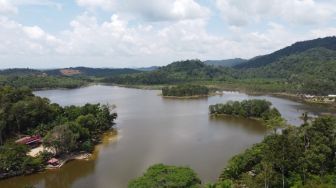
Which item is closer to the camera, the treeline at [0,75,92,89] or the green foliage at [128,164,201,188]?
the green foliage at [128,164,201,188]

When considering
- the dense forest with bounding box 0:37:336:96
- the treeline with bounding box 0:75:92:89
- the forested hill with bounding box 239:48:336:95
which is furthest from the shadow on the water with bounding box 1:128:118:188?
the treeline with bounding box 0:75:92:89

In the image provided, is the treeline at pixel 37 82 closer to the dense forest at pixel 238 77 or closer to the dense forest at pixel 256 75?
the dense forest at pixel 238 77

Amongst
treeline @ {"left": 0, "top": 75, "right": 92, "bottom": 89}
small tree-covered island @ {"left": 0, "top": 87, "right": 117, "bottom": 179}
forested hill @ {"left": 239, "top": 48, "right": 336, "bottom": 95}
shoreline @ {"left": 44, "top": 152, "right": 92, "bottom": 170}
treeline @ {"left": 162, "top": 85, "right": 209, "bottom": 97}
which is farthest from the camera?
treeline @ {"left": 0, "top": 75, "right": 92, "bottom": 89}

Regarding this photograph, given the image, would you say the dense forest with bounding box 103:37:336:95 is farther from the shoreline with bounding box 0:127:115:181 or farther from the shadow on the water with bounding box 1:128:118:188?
the shadow on the water with bounding box 1:128:118:188

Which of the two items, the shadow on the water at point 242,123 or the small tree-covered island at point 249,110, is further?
the small tree-covered island at point 249,110

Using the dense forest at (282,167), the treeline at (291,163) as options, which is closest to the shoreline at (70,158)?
the dense forest at (282,167)

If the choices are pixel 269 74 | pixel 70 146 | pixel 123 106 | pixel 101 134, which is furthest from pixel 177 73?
pixel 70 146
